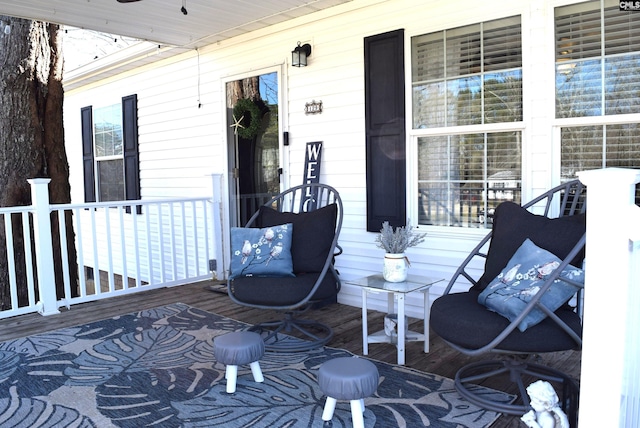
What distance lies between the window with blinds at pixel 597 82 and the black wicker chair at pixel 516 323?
0.29 meters

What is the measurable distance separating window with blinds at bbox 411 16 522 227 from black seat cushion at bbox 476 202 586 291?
0.70 meters

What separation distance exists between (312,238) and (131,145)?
451 cm

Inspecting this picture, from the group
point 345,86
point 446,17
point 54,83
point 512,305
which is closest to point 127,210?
point 54,83

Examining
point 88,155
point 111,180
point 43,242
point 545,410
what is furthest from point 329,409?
point 88,155

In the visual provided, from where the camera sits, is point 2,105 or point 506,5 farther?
point 2,105

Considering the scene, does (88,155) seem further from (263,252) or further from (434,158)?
(434,158)

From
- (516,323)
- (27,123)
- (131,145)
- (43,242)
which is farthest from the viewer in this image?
(131,145)

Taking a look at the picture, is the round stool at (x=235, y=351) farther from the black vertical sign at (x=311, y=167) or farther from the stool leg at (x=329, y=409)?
the black vertical sign at (x=311, y=167)

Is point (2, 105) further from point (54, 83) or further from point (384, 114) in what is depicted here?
point (384, 114)

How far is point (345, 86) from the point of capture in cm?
453

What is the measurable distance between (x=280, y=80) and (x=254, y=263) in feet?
7.23

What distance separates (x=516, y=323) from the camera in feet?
7.55

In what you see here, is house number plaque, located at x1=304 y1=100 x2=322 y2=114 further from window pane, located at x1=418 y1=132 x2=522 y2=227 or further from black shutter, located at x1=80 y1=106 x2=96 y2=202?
black shutter, located at x1=80 y1=106 x2=96 y2=202

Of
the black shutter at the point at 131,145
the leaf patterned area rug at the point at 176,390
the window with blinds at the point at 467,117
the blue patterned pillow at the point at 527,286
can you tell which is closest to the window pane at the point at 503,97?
the window with blinds at the point at 467,117
